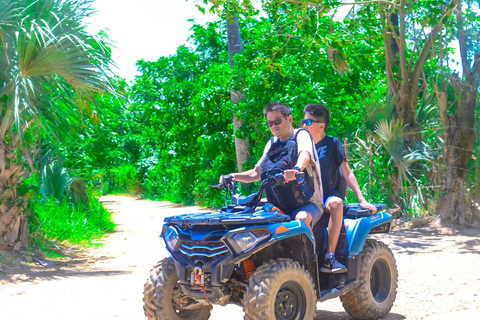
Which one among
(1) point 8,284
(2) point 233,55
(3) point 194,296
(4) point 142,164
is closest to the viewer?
(3) point 194,296

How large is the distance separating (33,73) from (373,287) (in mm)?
5482

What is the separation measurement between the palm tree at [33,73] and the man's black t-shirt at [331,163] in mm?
4114

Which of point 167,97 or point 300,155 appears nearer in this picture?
point 300,155

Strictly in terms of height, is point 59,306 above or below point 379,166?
below

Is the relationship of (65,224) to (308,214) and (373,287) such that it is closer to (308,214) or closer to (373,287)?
(373,287)

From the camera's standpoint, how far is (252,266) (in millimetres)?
4461

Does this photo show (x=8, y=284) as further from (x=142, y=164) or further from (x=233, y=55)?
(x=142, y=164)

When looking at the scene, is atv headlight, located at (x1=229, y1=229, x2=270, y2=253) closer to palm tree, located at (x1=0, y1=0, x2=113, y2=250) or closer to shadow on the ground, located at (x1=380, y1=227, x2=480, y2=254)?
palm tree, located at (x1=0, y1=0, x2=113, y2=250)

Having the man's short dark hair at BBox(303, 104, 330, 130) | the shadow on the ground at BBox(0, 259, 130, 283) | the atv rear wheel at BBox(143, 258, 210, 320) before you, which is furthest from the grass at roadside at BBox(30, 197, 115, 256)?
the man's short dark hair at BBox(303, 104, 330, 130)

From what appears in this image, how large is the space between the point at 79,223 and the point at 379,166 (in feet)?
21.0

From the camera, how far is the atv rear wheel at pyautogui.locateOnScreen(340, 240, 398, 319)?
5094 mm

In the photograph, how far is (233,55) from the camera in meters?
18.0

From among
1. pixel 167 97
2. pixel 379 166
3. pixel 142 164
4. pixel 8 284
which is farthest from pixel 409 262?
pixel 142 164

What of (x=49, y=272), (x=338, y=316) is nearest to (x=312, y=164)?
(x=338, y=316)
